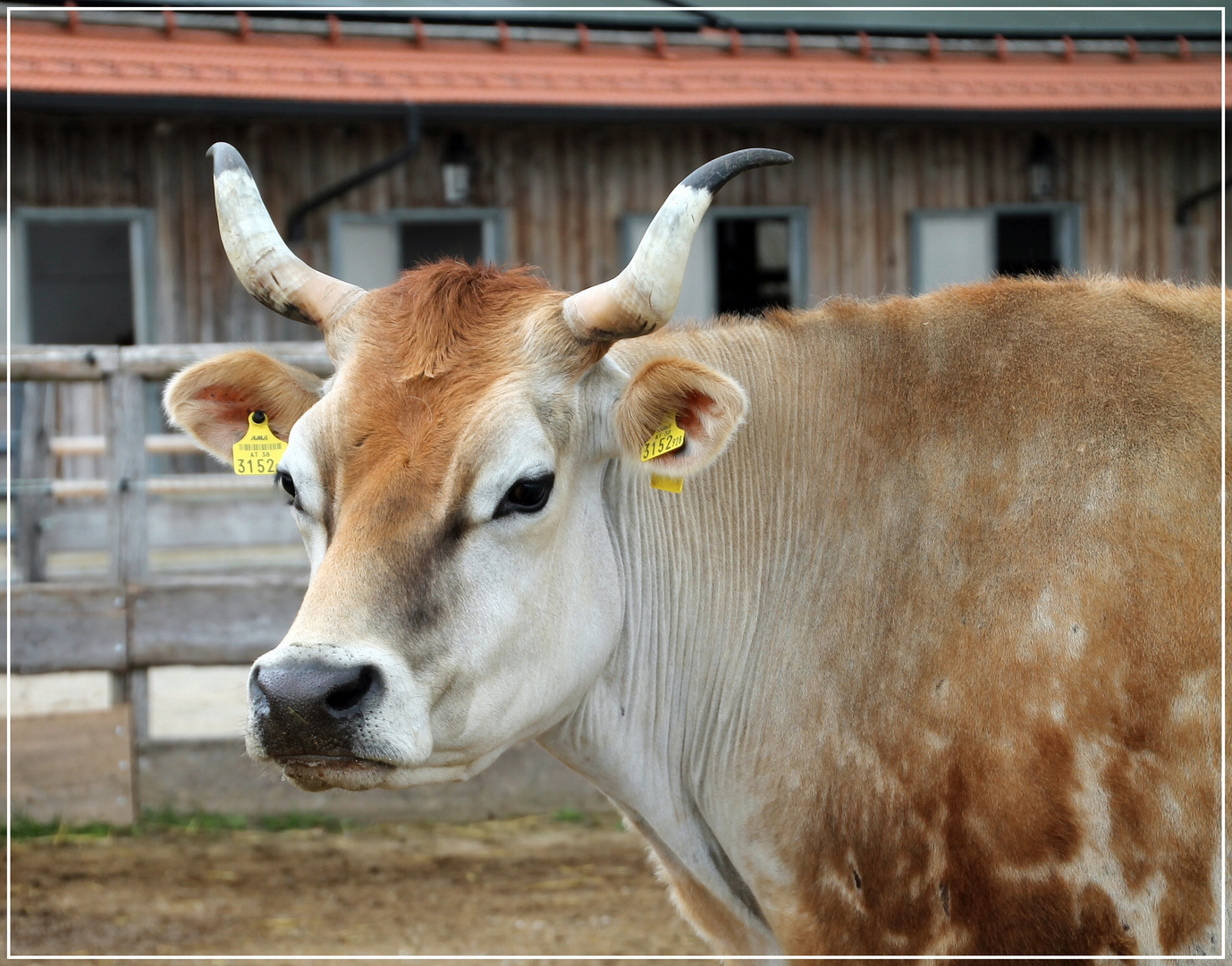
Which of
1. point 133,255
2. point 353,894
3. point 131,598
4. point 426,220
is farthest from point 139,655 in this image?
point 426,220

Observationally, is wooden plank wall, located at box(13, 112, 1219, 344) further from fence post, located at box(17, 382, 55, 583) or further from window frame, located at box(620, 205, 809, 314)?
fence post, located at box(17, 382, 55, 583)

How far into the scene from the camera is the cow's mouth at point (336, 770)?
104 inches

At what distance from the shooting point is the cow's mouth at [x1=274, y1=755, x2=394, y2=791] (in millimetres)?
2629

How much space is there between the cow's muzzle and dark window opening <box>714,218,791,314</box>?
10.3 m

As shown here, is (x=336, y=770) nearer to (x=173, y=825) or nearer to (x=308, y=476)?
(x=308, y=476)

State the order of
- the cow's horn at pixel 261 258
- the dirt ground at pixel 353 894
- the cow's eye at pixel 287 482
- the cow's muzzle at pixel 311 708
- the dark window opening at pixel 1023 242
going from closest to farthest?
1. the cow's muzzle at pixel 311 708
2. the cow's eye at pixel 287 482
3. the cow's horn at pixel 261 258
4. the dirt ground at pixel 353 894
5. the dark window opening at pixel 1023 242

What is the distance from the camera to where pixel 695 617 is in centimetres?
338

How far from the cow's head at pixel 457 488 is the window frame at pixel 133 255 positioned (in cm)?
785

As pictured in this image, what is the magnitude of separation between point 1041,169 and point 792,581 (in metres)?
9.50

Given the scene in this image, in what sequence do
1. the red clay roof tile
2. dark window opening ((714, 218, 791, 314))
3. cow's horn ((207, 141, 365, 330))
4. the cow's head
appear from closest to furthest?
the cow's head, cow's horn ((207, 141, 365, 330)), the red clay roof tile, dark window opening ((714, 218, 791, 314))

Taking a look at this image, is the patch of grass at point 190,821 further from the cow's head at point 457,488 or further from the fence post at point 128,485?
the cow's head at point 457,488

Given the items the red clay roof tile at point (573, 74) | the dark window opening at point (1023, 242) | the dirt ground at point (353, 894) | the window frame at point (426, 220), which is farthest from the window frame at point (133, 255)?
the dark window opening at point (1023, 242)

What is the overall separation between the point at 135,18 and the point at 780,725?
371 inches

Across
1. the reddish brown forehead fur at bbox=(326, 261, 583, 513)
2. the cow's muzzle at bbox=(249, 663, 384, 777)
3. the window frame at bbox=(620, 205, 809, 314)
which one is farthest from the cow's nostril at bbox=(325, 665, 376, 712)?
the window frame at bbox=(620, 205, 809, 314)
